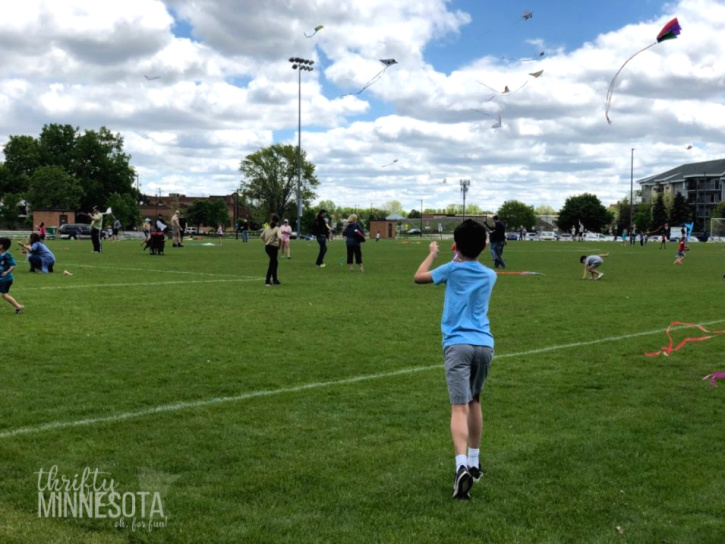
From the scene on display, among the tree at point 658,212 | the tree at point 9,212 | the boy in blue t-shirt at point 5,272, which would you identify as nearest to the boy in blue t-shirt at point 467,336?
the boy in blue t-shirt at point 5,272

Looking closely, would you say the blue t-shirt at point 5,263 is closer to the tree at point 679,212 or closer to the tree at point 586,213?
the tree at point 679,212

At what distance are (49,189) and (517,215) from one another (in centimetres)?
11783

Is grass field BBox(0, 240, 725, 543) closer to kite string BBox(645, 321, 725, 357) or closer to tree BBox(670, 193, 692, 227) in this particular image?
kite string BBox(645, 321, 725, 357)

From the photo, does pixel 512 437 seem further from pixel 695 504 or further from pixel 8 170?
pixel 8 170

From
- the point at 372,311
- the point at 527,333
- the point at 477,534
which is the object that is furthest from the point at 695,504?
the point at 372,311

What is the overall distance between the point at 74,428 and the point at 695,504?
14.9 ft

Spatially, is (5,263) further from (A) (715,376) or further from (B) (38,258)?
(A) (715,376)

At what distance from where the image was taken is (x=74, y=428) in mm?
5547

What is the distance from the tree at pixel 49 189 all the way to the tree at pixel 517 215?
11078cm

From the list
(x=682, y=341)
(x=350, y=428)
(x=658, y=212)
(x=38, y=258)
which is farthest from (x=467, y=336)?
(x=658, y=212)

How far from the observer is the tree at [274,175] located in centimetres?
12038

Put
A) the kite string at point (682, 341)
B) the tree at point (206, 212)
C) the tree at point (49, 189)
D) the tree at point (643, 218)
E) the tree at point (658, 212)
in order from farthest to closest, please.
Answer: the tree at point (206, 212), the tree at point (643, 218), the tree at point (658, 212), the tree at point (49, 189), the kite string at point (682, 341)

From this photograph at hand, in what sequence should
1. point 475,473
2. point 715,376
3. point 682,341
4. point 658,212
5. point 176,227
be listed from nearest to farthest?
point 475,473, point 715,376, point 682,341, point 176,227, point 658,212

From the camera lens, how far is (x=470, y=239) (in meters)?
4.57
